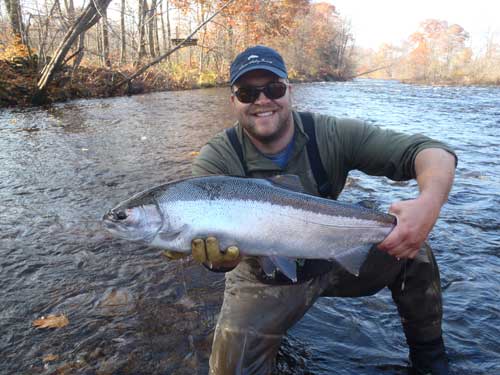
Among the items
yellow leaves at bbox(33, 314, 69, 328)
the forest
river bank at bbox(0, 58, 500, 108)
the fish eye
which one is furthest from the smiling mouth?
river bank at bbox(0, 58, 500, 108)

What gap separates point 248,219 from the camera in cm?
235

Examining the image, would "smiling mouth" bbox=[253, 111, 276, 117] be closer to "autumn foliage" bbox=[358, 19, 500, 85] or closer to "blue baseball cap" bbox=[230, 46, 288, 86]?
"blue baseball cap" bbox=[230, 46, 288, 86]

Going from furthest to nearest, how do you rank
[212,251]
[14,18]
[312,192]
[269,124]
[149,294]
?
[14,18], [149,294], [312,192], [269,124], [212,251]

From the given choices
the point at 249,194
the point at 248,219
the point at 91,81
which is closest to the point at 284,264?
the point at 248,219

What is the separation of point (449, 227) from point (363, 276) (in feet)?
9.12

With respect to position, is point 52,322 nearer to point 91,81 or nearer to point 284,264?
point 284,264

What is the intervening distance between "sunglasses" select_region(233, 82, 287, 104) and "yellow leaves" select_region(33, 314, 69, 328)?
2323mm

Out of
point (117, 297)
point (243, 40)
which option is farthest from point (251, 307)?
point (243, 40)

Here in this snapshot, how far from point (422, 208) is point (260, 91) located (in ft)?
4.61

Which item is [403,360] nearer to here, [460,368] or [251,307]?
[460,368]

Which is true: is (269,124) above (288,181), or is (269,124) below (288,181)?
above

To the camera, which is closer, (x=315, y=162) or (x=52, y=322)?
(x=315, y=162)

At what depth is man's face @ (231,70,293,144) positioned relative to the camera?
9.45 feet

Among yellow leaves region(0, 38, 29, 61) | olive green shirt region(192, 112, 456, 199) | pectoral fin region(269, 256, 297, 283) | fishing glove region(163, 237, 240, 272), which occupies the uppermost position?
yellow leaves region(0, 38, 29, 61)
